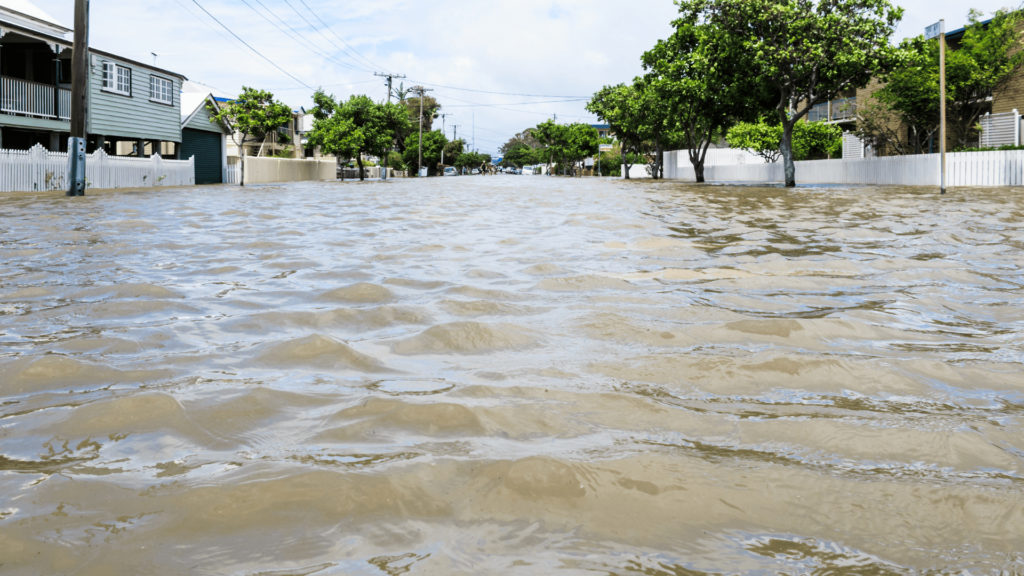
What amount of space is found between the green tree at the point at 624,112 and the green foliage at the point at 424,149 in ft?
76.5

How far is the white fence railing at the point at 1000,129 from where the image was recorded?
2847 centimetres

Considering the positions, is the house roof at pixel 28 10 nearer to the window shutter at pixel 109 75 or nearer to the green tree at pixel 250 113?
the window shutter at pixel 109 75

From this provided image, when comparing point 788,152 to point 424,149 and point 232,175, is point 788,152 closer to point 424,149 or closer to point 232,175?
point 232,175

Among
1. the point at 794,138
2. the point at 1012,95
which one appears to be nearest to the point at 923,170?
the point at 1012,95

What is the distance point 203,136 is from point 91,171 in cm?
1366

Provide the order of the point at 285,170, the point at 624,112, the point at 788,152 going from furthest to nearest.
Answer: the point at 624,112 → the point at 285,170 → the point at 788,152

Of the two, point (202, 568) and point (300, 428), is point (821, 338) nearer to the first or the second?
point (300, 428)

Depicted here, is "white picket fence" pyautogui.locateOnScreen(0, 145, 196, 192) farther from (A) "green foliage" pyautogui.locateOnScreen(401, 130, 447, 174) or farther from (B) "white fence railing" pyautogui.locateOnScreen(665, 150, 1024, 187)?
(A) "green foliage" pyautogui.locateOnScreen(401, 130, 447, 174)

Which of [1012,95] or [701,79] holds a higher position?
[701,79]

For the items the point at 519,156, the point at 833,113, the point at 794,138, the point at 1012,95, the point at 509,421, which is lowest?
the point at 509,421

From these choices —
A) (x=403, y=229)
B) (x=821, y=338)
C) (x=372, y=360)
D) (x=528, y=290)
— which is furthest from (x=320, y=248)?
(x=821, y=338)

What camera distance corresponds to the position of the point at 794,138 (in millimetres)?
43875

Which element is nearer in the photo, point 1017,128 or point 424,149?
point 1017,128

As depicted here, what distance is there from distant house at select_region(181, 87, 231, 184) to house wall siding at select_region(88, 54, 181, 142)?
1131 millimetres
